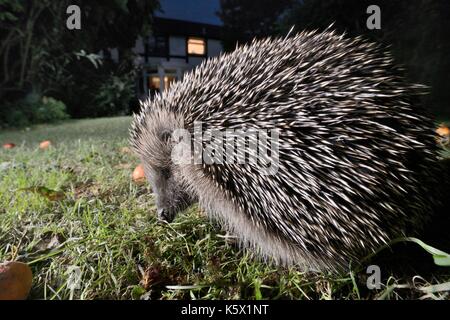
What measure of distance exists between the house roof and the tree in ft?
0.21

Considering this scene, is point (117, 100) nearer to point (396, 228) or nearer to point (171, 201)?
point (171, 201)

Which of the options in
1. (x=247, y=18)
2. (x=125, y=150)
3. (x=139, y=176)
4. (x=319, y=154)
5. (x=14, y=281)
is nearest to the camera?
(x=14, y=281)

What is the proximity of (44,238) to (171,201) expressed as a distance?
520 millimetres

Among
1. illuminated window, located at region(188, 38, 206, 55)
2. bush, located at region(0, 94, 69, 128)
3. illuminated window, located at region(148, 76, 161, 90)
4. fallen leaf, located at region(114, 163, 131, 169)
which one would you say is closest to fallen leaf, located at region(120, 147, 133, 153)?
fallen leaf, located at region(114, 163, 131, 169)

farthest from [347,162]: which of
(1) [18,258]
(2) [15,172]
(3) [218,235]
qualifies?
(2) [15,172]

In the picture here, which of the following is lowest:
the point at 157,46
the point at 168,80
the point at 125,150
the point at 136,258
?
the point at 136,258

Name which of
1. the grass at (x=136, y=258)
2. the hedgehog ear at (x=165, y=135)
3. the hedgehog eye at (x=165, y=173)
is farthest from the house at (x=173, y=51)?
the grass at (x=136, y=258)

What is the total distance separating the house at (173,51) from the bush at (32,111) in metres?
3.11

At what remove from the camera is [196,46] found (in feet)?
7.69

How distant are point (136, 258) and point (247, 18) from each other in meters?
1.76

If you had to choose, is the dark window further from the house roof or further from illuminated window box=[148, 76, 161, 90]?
illuminated window box=[148, 76, 161, 90]

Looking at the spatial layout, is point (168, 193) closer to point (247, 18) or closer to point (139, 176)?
point (139, 176)

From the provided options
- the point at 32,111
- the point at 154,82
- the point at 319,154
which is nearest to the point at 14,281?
the point at 319,154

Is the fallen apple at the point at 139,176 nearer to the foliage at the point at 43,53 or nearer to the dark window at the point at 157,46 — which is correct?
the dark window at the point at 157,46
